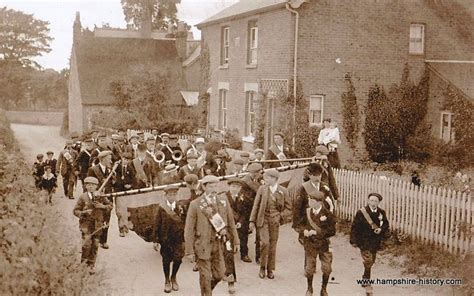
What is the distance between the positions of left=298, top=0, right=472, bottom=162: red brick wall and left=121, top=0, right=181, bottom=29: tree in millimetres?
46590

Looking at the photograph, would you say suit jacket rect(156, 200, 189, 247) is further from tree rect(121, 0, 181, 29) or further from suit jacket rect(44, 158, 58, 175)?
tree rect(121, 0, 181, 29)

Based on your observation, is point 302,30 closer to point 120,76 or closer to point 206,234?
point 206,234

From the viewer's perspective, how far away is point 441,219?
11234mm

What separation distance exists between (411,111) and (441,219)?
11198mm

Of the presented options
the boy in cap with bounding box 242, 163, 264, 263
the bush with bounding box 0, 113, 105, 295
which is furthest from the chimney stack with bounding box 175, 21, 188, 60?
the bush with bounding box 0, 113, 105, 295

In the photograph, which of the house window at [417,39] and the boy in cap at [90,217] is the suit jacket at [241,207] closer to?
the boy in cap at [90,217]

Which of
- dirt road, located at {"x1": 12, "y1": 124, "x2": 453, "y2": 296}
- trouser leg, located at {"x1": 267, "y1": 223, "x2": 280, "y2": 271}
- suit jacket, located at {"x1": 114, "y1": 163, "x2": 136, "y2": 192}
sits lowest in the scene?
dirt road, located at {"x1": 12, "y1": 124, "x2": 453, "y2": 296}

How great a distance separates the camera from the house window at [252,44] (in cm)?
2392

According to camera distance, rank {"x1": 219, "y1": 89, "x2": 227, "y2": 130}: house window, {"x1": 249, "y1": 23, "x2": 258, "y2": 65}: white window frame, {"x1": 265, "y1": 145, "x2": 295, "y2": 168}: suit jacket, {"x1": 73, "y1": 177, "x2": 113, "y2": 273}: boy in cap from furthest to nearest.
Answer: {"x1": 219, "y1": 89, "x2": 227, "y2": 130}: house window → {"x1": 249, "y1": 23, "x2": 258, "y2": 65}: white window frame → {"x1": 265, "y1": 145, "x2": 295, "y2": 168}: suit jacket → {"x1": 73, "y1": 177, "x2": 113, "y2": 273}: boy in cap

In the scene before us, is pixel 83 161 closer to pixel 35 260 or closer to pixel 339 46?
pixel 339 46

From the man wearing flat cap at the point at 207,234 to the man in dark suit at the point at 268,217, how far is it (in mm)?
1982

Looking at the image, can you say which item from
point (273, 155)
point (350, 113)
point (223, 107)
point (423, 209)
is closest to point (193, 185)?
point (423, 209)

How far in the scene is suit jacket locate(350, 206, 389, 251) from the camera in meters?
9.23

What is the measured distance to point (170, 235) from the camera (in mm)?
9617
